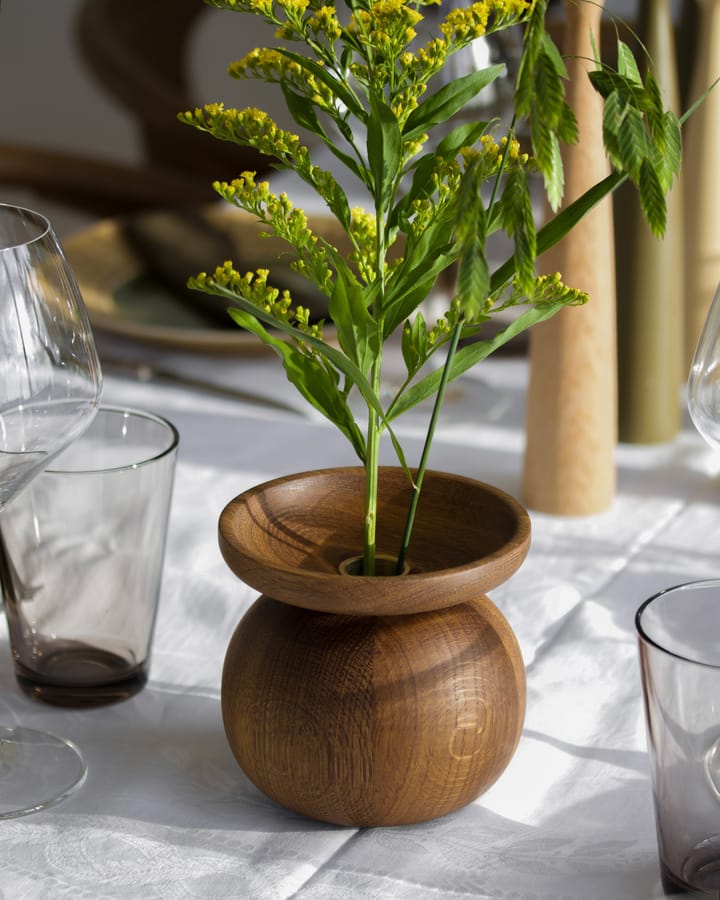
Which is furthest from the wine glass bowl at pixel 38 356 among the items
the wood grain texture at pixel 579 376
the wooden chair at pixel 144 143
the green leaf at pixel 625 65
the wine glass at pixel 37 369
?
the wooden chair at pixel 144 143

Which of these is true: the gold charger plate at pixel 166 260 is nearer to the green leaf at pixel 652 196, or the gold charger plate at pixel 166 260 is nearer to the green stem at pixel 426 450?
the green stem at pixel 426 450

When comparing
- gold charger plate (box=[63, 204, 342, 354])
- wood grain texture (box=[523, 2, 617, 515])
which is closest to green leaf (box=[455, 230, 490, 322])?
wood grain texture (box=[523, 2, 617, 515])

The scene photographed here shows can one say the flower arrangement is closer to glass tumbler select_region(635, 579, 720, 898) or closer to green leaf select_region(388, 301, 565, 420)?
green leaf select_region(388, 301, 565, 420)

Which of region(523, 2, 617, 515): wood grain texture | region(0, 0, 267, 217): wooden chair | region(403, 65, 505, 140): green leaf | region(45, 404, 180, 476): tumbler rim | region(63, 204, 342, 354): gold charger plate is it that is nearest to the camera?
region(403, 65, 505, 140): green leaf

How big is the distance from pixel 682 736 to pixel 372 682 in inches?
4.7

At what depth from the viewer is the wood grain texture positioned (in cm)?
82

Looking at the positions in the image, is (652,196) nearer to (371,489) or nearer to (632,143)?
(632,143)

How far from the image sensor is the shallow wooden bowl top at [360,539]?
47 cm

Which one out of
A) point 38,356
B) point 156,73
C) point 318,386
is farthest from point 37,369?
point 156,73

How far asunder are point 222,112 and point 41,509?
23cm

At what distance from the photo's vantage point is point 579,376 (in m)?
0.82

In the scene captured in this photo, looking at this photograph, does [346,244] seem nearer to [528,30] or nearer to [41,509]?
[41,509]

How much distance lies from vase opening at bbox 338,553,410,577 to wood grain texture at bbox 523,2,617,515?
0.95 ft

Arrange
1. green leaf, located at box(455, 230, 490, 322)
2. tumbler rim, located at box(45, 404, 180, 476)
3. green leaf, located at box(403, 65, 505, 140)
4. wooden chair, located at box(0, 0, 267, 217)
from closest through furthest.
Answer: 1. green leaf, located at box(455, 230, 490, 322)
2. green leaf, located at box(403, 65, 505, 140)
3. tumbler rim, located at box(45, 404, 180, 476)
4. wooden chair, located at box(0, 0, 267, 217)
